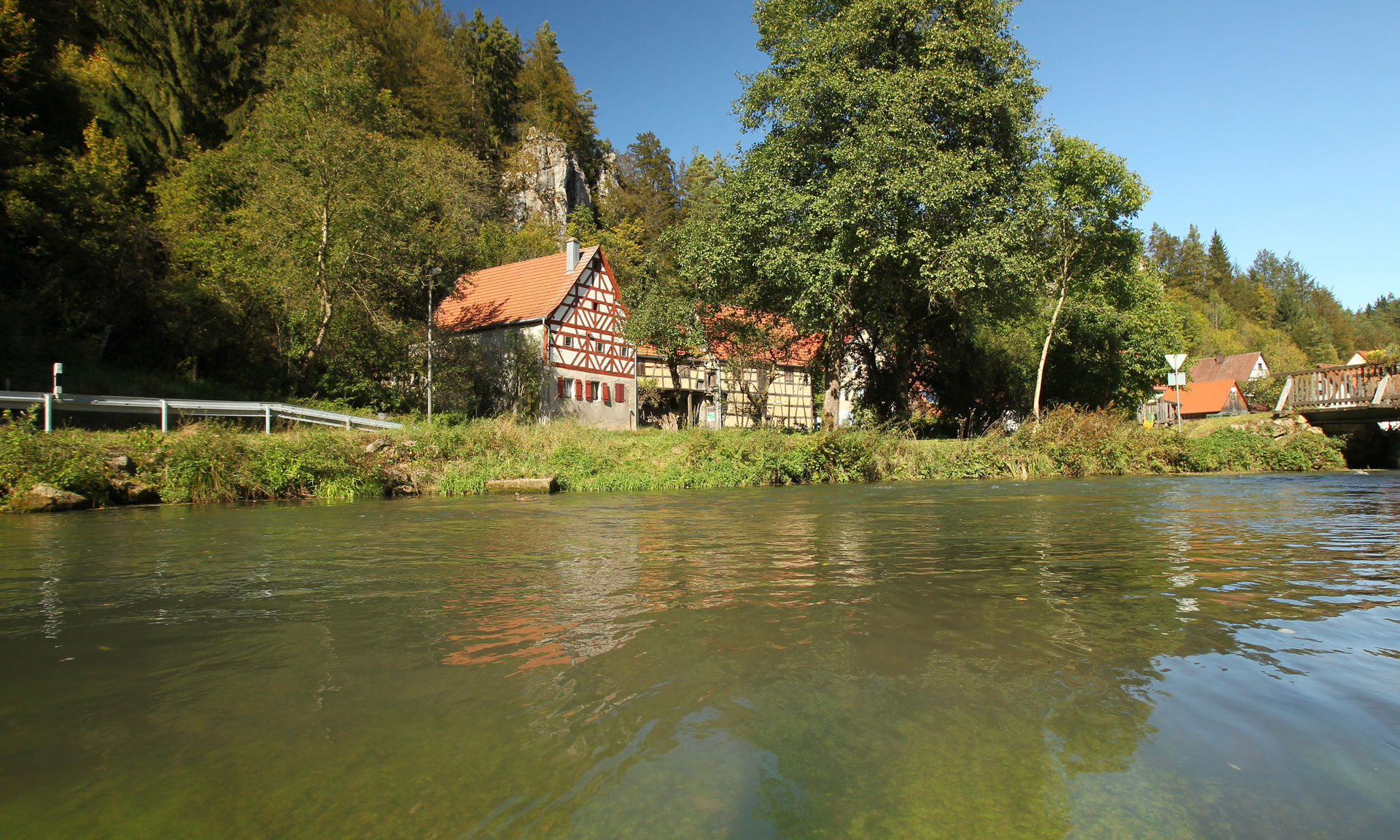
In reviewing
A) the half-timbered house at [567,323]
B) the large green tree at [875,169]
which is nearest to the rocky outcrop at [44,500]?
the large green tree at [875,169]

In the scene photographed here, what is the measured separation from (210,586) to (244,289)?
2601cm

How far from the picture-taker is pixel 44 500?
495 inches

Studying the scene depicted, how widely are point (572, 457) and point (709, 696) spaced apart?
16.0 m

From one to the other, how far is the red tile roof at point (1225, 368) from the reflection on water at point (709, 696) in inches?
3399

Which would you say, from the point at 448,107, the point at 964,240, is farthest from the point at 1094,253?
the point at 448,107

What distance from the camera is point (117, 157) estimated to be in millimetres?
31516

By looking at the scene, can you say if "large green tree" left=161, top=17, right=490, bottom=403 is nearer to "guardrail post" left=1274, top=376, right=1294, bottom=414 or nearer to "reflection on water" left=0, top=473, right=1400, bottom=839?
"reflection on water" left=0, top=473, right=1400, bottom=839

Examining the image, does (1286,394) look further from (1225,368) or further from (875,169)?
(1225,368)

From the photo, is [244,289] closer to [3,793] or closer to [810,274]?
[810,274]

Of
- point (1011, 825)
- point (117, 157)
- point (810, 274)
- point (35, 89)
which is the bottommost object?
point (1011, 825)

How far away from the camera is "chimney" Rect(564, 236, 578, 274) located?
37.4 m

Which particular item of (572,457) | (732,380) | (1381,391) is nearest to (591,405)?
(732,380)

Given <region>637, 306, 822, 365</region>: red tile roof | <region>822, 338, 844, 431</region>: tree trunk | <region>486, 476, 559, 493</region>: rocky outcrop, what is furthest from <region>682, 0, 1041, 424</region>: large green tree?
<region>486, 476, 559, 493</region>: rocky outcrop

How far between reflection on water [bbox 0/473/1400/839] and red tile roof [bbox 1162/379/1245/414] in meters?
72.4
